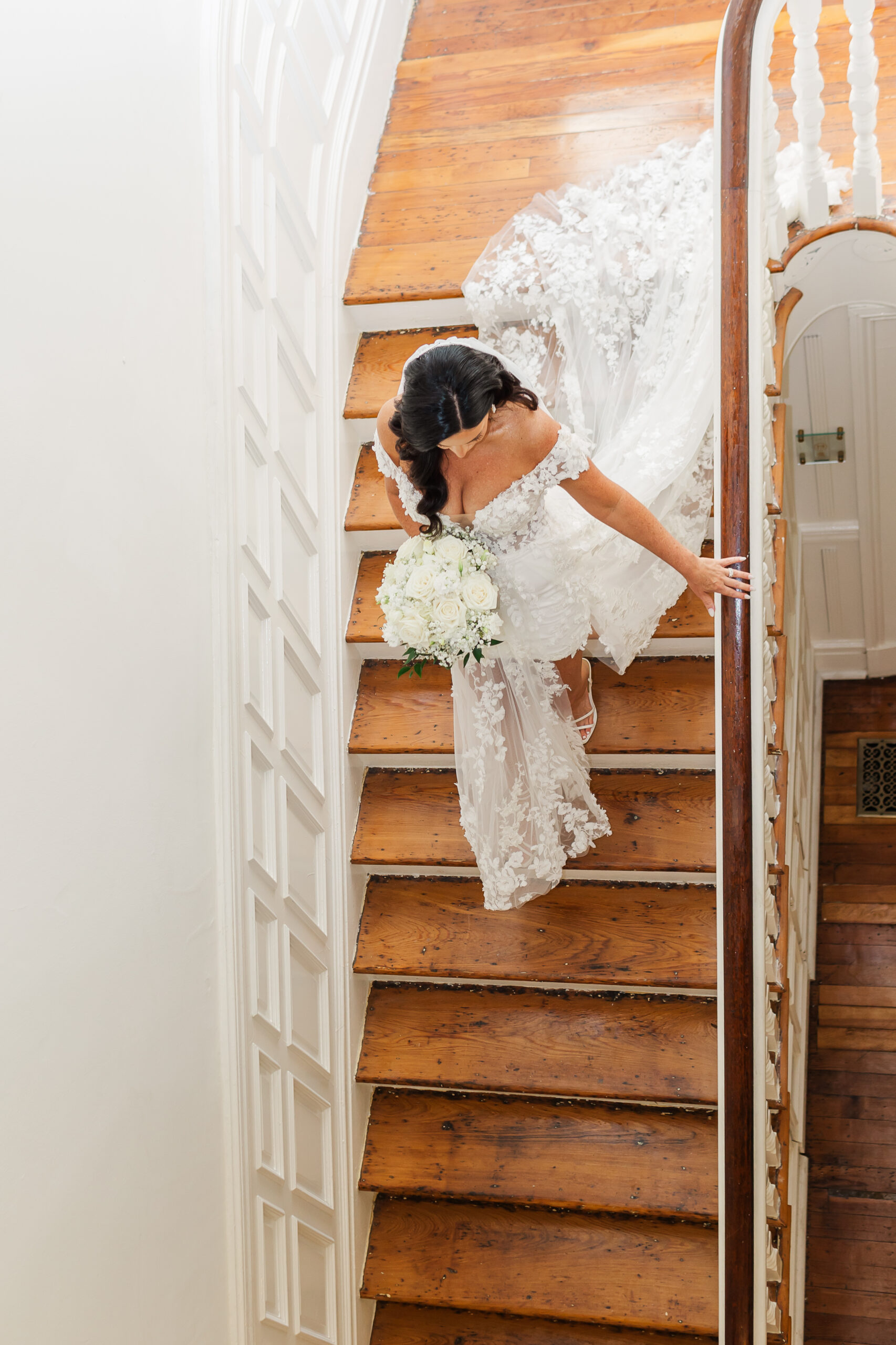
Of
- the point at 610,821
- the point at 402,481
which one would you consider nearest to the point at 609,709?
the point at 610,821

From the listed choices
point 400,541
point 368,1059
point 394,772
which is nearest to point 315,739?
point 394,772

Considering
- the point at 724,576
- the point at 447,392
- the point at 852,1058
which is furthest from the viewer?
the point at 852,1058

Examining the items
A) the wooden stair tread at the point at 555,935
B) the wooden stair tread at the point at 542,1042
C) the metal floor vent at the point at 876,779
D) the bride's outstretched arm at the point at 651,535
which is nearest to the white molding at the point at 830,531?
the metal floor vent at the point at 876,779

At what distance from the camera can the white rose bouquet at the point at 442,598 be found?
2.35 m

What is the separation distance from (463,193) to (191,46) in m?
1.15

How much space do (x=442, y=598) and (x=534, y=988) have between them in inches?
57.7

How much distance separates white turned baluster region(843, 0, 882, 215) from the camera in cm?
261

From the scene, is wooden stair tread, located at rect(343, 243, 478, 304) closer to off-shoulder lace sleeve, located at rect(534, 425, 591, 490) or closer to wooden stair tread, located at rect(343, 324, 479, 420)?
wooden stair tread, located at rect(343, 324, 479, 420)

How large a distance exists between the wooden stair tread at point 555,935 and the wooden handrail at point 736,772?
0.70 meters

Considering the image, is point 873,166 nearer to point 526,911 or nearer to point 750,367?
point 750,367

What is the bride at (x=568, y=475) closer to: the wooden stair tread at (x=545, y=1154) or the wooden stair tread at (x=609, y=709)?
the wooden stair tread at (x=609, y=709)

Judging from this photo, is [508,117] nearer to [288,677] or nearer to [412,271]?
[412,271]

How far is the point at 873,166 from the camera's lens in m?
2.88

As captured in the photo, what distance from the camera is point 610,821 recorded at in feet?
10.4
